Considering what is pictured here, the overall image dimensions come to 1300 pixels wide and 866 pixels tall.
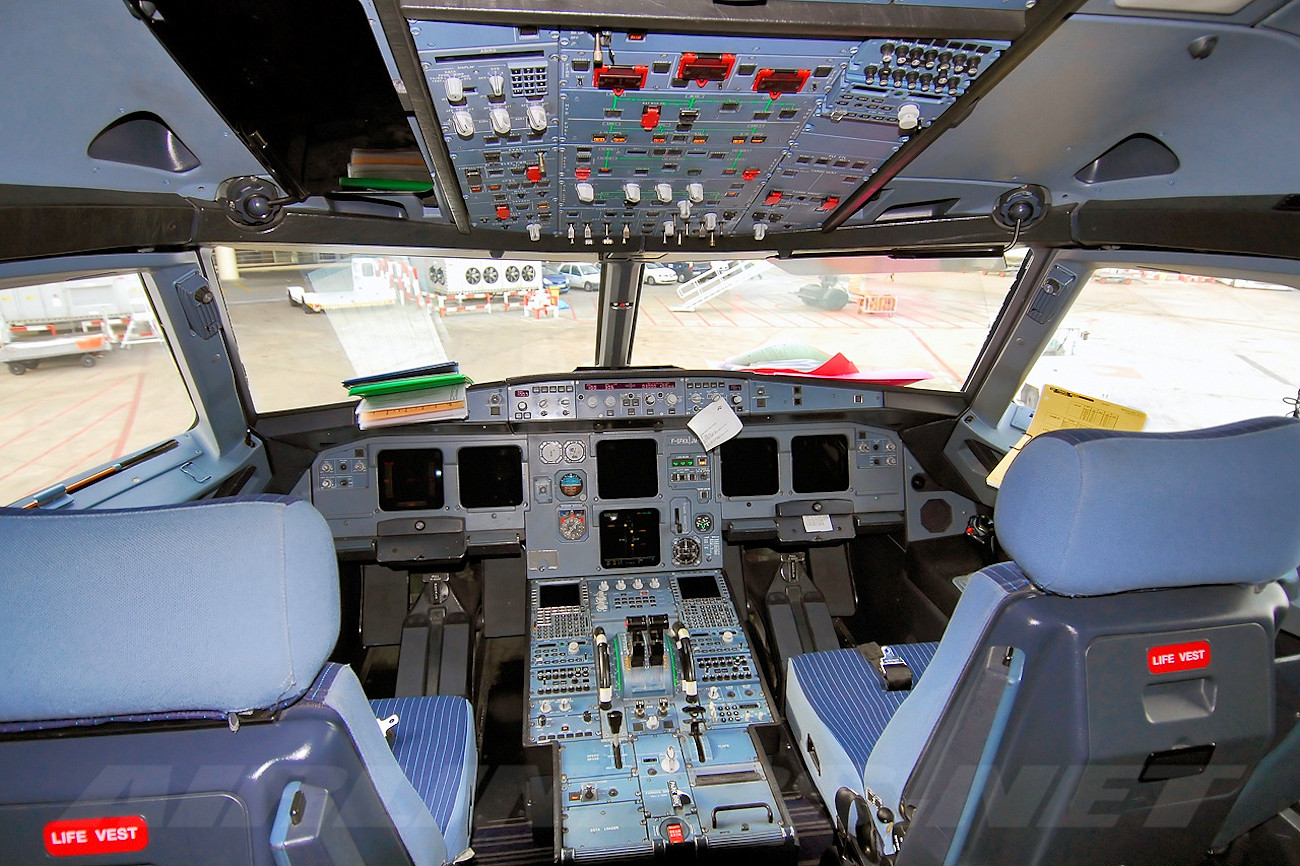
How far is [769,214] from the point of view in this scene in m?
2.79

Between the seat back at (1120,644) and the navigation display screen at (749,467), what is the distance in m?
2.18

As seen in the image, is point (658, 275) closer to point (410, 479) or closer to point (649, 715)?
point (410, 479)

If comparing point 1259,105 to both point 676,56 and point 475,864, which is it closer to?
point 676,56

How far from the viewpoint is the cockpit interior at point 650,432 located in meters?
1.14

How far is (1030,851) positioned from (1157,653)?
0.49 meters

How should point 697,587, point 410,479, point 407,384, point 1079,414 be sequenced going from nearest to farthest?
point 1079,414 < point 407,384 < point 410,479 < point 697,587

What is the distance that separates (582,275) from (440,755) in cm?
249

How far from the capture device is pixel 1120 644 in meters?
1.34

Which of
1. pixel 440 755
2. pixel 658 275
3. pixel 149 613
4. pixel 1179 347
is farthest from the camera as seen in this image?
pixel 658 275

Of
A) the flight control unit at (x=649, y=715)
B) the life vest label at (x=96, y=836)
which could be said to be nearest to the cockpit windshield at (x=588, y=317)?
the flight control unit at (x=649, y=715)

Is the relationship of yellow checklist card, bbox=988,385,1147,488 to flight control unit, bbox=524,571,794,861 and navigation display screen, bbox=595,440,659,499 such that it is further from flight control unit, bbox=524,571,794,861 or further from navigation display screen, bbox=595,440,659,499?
navigation display screen, bbox=595,440,659,499

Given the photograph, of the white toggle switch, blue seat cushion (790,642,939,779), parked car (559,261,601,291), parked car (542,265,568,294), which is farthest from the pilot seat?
parked car (542,265,568,294)

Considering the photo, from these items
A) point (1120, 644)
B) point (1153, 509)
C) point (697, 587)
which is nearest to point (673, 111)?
point (1153, 509)

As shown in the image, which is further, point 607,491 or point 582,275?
point 582,275
